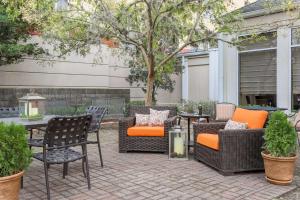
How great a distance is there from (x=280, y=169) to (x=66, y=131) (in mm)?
2901

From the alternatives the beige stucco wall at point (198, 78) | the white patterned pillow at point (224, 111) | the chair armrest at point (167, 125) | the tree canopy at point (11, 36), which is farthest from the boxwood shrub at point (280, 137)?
the beige stucco wall at point (198, 78)

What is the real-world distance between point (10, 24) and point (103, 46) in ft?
15.8

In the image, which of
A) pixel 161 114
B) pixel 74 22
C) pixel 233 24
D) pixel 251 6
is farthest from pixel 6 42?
pixel 251 6

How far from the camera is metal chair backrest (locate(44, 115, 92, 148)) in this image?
148 inches

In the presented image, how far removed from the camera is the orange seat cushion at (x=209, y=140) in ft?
16.5

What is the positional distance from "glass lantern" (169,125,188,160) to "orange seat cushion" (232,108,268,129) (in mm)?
1024

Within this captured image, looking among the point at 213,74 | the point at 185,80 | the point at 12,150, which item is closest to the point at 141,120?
the point at 12,150

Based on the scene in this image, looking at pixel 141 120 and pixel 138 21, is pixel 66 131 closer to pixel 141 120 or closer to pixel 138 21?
pixel 141 120

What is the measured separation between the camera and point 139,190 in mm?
4148

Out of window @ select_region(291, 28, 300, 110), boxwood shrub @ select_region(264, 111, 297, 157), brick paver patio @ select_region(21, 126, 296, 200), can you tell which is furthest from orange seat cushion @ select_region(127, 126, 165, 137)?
window @ select_region(291, 28, 300, 110)

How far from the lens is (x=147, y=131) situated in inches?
253

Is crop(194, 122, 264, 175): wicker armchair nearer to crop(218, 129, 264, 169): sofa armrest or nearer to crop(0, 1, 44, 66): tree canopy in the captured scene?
crop(218, 129, 264, 169): sofa armrest

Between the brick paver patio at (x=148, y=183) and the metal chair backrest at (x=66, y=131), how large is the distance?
26.2 inches

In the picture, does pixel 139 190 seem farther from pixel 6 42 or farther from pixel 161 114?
pixel 6 42
